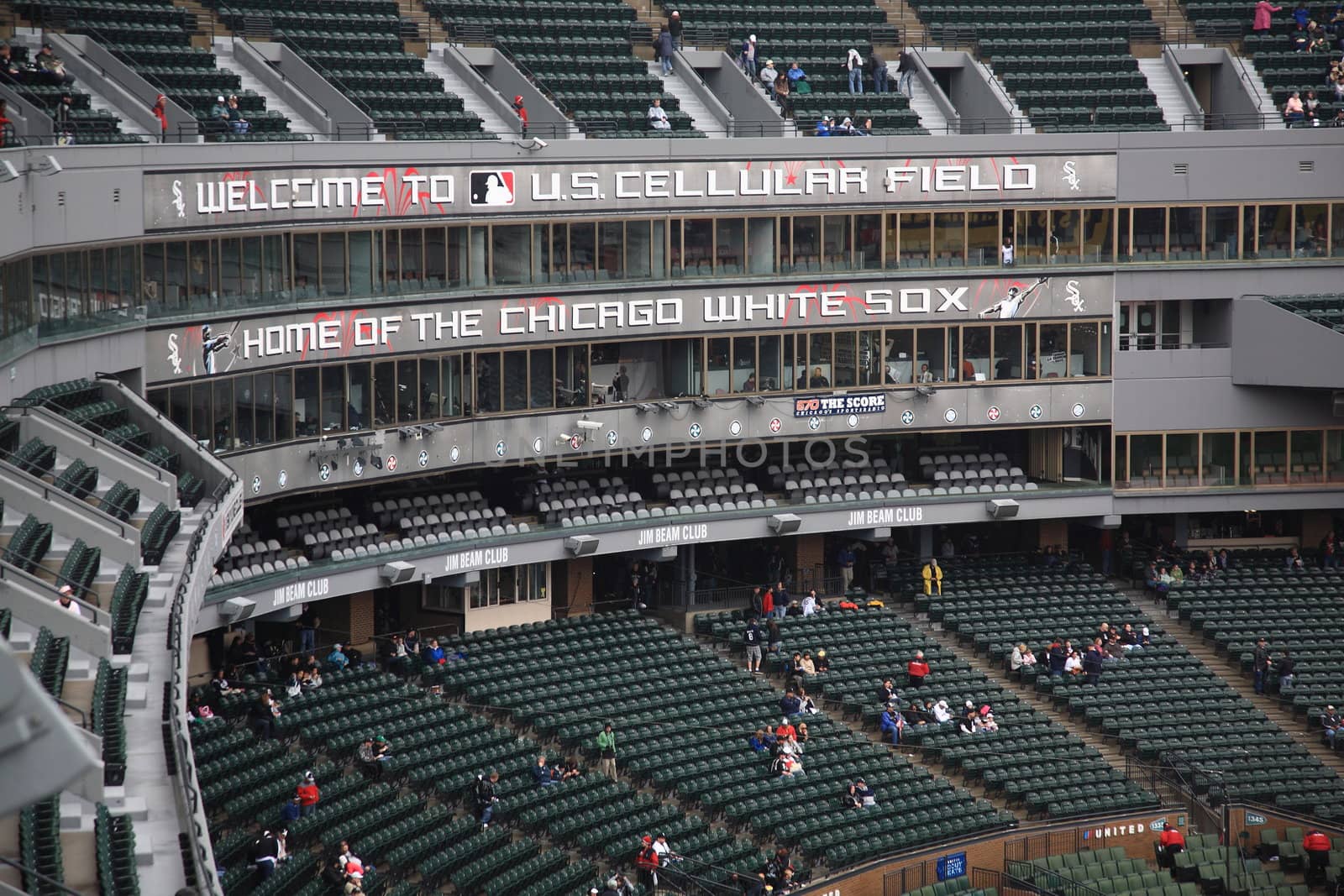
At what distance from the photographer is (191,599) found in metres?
22.1

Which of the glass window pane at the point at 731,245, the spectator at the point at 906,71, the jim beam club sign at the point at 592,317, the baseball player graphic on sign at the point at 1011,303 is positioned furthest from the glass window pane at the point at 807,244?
the spectator at the point at 906,71

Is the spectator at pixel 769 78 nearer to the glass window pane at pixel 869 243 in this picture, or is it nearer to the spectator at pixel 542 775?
the glass window pane at pixel 869 243

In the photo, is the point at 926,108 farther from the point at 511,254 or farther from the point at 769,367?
the point at 511,254

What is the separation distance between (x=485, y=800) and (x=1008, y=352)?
1815 centimetres

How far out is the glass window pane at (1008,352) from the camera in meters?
42.2

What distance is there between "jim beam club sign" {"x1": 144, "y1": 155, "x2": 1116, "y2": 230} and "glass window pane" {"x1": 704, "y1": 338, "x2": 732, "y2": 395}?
2899mm

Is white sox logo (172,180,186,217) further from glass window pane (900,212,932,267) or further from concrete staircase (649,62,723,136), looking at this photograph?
glass window pane (900,212,932,267)

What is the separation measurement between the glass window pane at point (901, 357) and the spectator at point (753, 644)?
672cm

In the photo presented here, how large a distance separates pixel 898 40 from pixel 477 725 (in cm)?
2222

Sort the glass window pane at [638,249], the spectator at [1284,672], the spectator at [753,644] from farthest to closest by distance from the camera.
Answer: the spectator at [1284,672], the glass window pane at [638,249], the spectator at [753,644]

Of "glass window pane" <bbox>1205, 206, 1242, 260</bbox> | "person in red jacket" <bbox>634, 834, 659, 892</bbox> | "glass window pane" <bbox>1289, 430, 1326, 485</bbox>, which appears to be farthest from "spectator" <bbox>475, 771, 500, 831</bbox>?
"glass window pane" <bbox>1289, 430, 1326, 485</bbox>

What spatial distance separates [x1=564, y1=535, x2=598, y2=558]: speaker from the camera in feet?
124

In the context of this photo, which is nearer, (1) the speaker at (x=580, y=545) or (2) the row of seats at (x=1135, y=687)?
(2) the row of seats at (x=1135, y=687)

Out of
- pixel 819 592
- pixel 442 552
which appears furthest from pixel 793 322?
pixel 442 552
